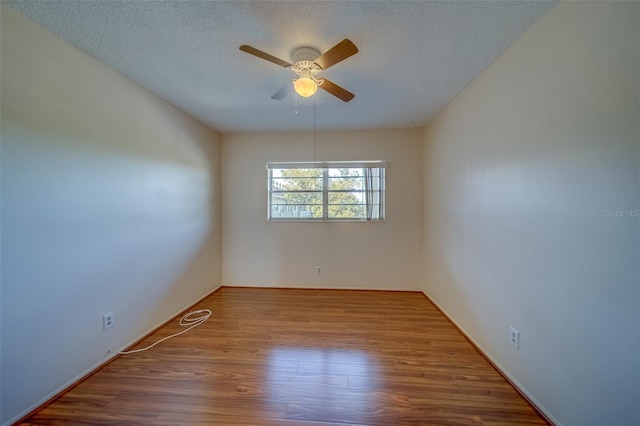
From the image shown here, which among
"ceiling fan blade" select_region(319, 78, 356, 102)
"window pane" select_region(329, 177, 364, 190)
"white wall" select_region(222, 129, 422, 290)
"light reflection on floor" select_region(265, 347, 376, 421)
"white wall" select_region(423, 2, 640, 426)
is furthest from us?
"window pane" select_region(329, 177, 364, 190)

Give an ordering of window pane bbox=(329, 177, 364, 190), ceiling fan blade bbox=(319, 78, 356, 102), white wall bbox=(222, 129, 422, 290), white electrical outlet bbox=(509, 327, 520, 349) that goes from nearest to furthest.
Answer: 1. white electrical outlet bbox=(509, 327, 520, 349)
2. ceiling fan blade bbox=(319, 78, 356, 102)
3. white wall bbox=(222, 129, 422, 290)
4. window pane bbox=(329, 177, 364, 190)

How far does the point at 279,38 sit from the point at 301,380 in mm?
2342

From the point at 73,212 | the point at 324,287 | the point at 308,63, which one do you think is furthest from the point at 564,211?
the point at 73,212

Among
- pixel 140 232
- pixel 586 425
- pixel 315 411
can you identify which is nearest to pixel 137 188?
pixel 140 232

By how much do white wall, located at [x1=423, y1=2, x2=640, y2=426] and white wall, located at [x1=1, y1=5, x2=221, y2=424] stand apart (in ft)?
9.86

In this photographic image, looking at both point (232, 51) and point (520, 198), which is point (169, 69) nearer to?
point (232, 51)

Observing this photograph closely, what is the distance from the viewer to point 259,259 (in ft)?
11.7

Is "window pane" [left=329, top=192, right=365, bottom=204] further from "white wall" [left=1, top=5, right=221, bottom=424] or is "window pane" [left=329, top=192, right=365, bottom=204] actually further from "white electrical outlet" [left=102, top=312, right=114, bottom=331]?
"white electrical outlet" [left=102, top=312, right=114, bottom=331]

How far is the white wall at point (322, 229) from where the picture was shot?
3359 millimetres

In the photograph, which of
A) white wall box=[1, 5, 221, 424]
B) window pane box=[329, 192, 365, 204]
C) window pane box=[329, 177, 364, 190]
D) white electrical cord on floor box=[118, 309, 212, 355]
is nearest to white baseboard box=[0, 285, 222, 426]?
white wall box=[1, 5, 221, 424]

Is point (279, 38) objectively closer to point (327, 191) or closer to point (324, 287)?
point (327, 191)

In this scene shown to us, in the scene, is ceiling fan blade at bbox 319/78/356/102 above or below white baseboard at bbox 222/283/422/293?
above

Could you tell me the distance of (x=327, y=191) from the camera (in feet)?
11.5

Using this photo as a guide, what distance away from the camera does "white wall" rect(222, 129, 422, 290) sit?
132 inches
